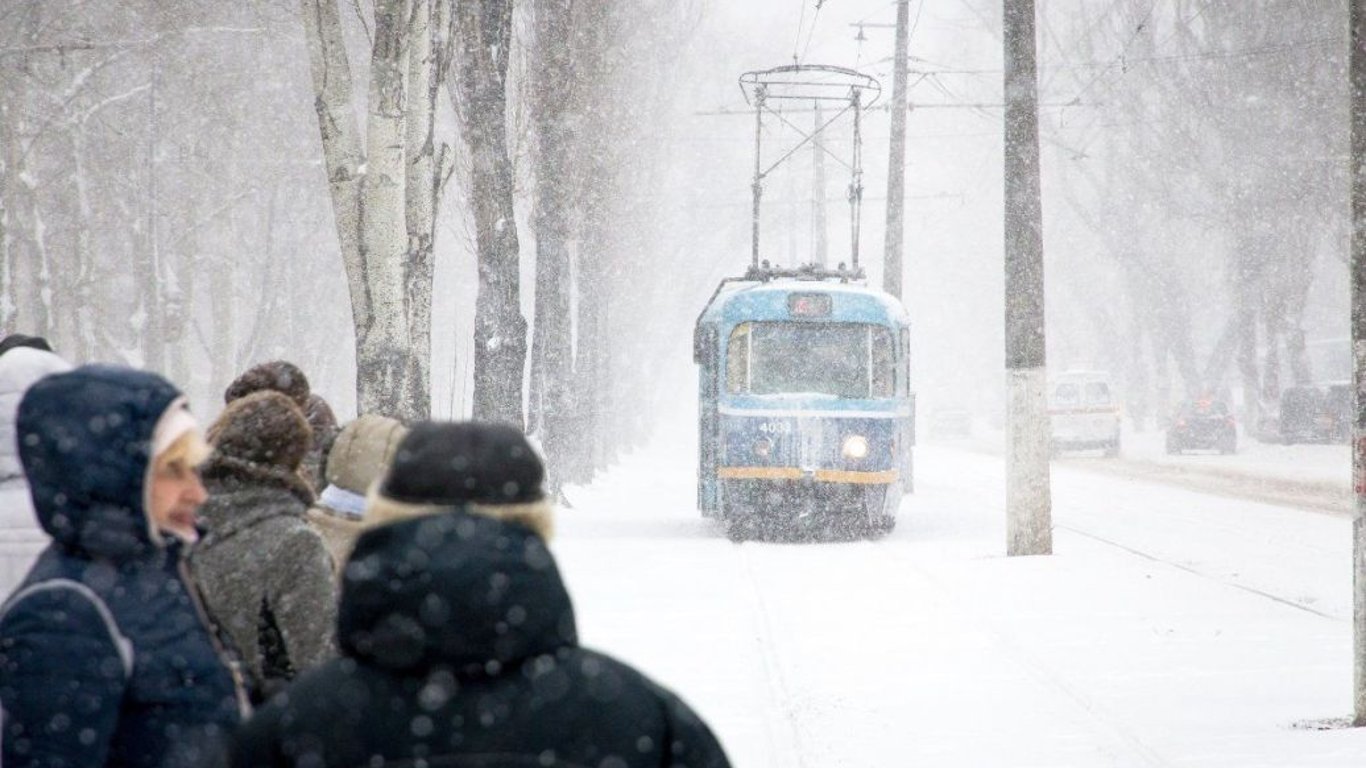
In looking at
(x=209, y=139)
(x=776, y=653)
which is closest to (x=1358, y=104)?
(x=776, y=653)

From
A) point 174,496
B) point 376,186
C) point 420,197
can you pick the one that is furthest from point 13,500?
point 420,197

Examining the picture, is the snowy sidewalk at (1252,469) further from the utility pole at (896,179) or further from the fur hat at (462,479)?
the fur hat at (462,479)

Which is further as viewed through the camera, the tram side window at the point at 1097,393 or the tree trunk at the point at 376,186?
the tram side window at the point at 1097,393

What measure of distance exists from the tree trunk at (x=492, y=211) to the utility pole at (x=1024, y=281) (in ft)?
16.7

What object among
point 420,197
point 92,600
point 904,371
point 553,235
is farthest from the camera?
point 553,235

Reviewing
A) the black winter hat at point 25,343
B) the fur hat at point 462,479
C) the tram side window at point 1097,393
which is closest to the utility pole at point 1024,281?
the black winter hat at point 25,343

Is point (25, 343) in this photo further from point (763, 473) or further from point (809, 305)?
point (809, 305)

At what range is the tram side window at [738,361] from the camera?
18828 mm

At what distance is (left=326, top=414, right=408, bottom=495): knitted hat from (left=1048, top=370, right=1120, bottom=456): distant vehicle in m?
36.8

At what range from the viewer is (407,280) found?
13484mm

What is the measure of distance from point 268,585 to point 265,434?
422mm

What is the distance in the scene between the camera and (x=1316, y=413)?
131 ft

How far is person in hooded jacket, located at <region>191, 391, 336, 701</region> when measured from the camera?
4164mm

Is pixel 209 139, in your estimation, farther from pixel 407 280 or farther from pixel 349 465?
pixel 349 465
